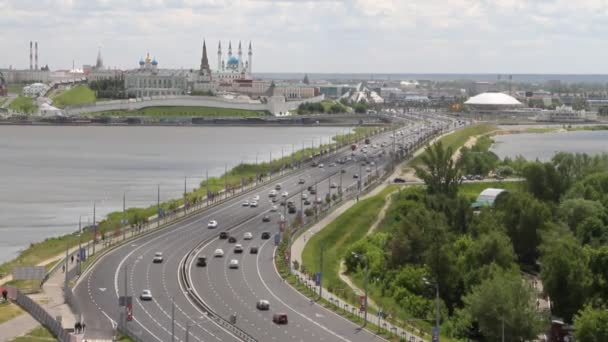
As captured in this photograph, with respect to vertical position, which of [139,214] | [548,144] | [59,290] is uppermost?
[59,290]

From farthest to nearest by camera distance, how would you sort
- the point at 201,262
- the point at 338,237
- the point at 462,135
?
the point at 462,135
the point at 338,237
the point at 201,262

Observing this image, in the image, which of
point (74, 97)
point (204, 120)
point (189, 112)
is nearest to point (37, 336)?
point (204, 120)

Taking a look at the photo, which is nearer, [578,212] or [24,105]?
[578,212]

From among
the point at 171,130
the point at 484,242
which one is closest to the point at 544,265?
the point at 484,242

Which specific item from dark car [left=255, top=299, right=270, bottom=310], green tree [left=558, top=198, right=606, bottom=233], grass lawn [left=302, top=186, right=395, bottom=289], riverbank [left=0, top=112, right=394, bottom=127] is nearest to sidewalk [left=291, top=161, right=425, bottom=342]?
grass lawn [left=302, top=186, right=395, bottom=289]

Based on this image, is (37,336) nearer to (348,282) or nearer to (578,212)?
(348,282)

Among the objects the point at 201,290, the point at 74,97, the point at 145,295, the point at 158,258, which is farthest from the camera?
the point at 74,97

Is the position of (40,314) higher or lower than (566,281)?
lower
